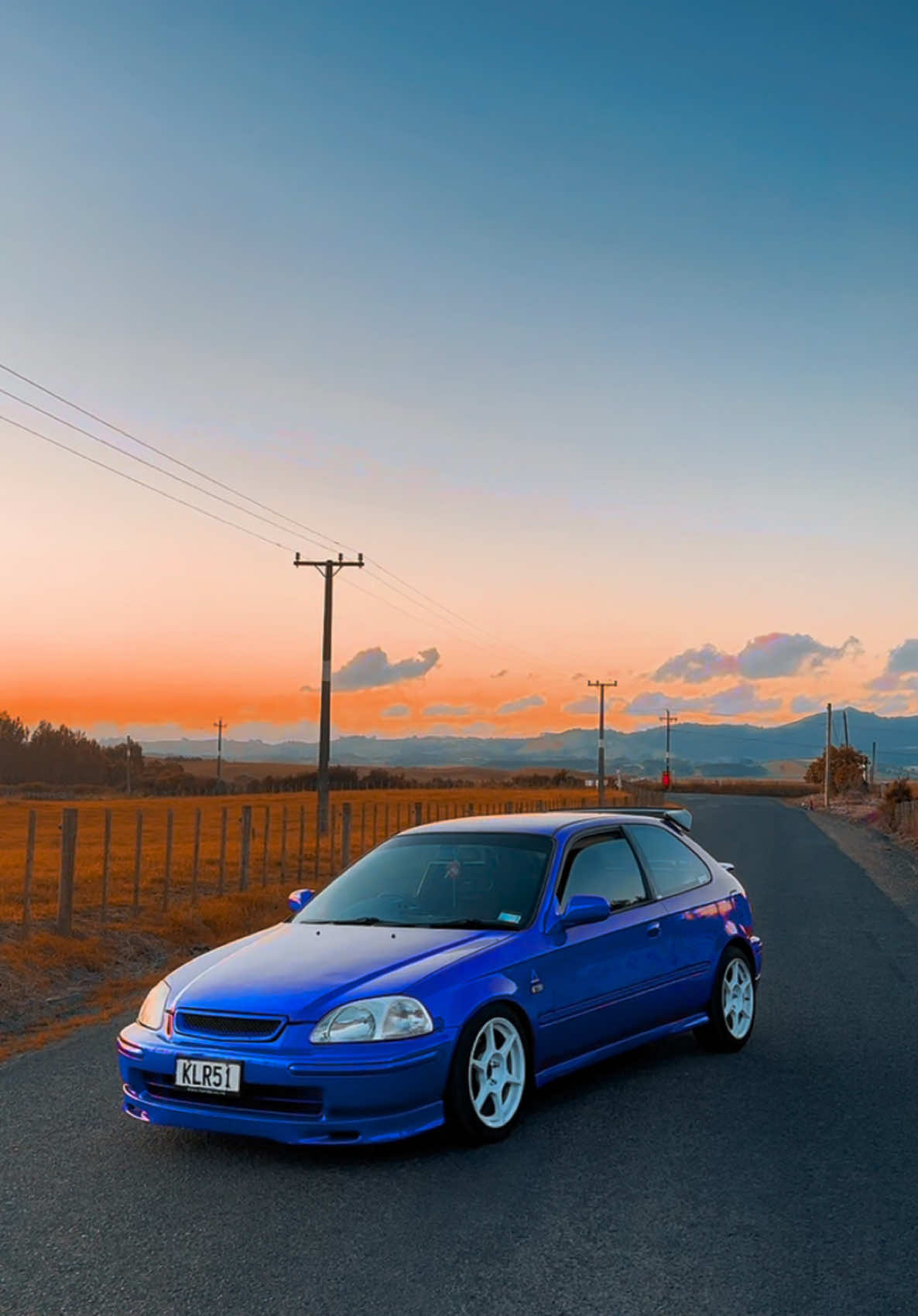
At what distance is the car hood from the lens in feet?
19.5

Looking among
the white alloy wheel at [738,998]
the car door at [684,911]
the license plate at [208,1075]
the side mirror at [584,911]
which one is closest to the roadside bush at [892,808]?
the white alloy wheel at [738,998]

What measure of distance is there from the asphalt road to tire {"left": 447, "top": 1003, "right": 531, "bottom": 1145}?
4.3 inches

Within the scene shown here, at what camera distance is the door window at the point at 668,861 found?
8.23 meters

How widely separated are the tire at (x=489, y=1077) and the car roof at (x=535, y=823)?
1501mm

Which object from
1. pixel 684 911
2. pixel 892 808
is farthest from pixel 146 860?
pixel 892 808

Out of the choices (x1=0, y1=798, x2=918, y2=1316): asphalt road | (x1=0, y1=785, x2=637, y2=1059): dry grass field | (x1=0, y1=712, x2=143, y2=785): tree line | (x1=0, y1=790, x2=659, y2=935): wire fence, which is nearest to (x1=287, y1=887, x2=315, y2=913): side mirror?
(x1=0, y1=798, x2=918, y2=1316): asphalt road

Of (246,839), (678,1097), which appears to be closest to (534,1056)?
(678,1097)

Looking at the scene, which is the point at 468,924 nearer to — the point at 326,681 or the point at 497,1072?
the point at 497,1072

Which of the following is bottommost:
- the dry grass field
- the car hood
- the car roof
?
the dry grass field

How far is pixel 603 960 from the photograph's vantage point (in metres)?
7.21

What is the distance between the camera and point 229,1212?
5.11 m

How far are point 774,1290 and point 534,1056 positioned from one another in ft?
7.52

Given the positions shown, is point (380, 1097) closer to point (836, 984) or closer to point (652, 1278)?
point (652, 1278)

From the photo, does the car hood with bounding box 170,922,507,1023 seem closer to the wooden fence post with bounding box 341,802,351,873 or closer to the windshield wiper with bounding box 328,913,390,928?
the windshield wiper with bounding box 328,913,390,928
